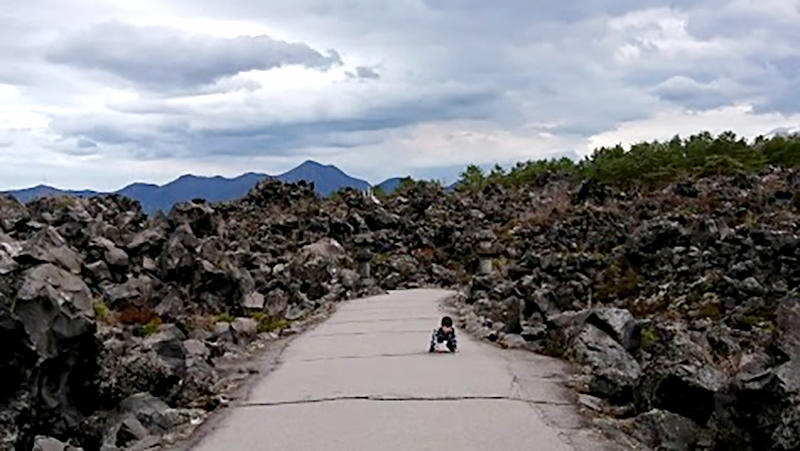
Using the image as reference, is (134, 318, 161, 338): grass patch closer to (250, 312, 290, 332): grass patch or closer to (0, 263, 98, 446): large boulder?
(250, 312, 290, 332): grass patch

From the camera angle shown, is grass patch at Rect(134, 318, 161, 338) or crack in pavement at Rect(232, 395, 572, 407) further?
grass patch at Rect(134, 318, 161, 338)

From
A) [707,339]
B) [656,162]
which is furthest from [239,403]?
[656,162]

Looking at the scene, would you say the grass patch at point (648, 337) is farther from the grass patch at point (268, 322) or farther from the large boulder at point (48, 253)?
the large boulder at point (48, 253)

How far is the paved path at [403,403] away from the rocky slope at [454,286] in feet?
1.92

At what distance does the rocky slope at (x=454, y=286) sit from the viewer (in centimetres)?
854

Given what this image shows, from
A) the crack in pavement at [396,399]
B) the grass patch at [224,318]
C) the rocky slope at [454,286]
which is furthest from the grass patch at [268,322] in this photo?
the crack in pavement at [396,399]

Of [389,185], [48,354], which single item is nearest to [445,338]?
[48,354]

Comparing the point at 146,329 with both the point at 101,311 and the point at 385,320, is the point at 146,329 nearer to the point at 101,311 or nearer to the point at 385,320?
the point at 101,311

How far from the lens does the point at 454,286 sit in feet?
97.2

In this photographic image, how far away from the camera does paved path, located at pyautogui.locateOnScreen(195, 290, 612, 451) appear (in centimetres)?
805

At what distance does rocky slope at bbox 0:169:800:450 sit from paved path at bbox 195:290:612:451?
58 cm

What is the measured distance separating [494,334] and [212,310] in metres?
6.51

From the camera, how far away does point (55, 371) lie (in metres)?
10.2

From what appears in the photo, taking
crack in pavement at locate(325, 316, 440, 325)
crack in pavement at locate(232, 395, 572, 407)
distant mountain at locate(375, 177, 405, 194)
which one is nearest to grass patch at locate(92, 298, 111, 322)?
crack in pavement at locate(325, 316, 440, 325)
